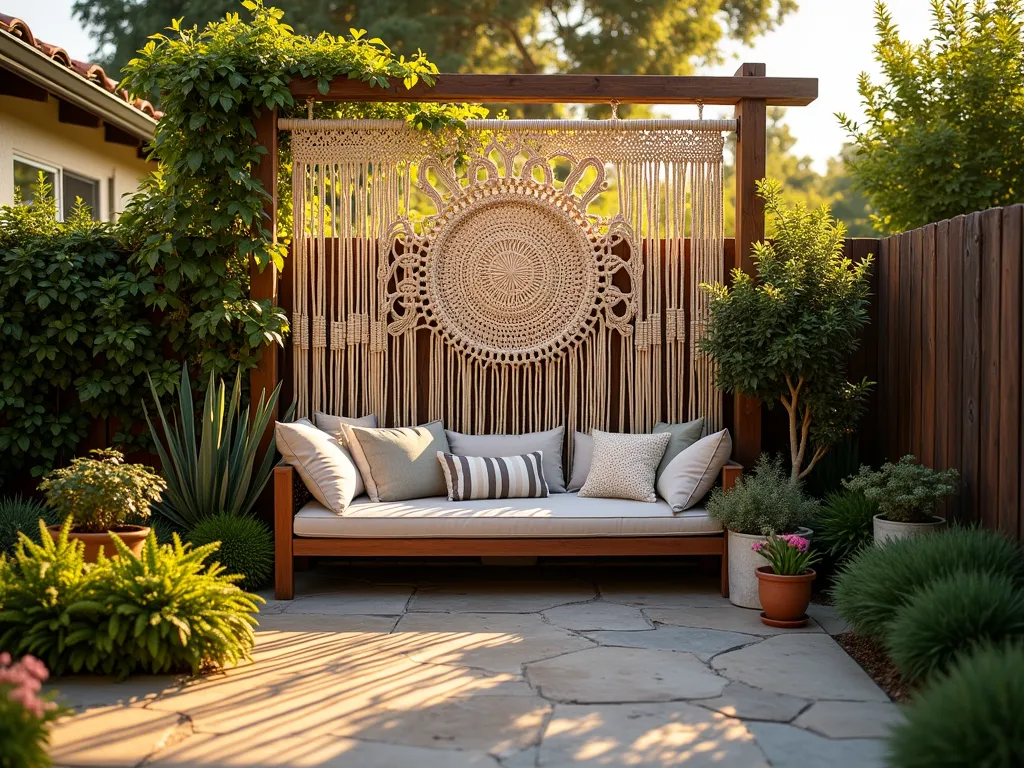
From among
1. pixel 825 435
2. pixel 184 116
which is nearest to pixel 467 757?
pixel 825 435

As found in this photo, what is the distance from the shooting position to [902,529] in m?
4.27

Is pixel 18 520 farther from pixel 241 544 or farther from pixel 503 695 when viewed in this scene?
pixel 503 695

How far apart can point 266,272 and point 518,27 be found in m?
10.9

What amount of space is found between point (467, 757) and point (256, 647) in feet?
4.59

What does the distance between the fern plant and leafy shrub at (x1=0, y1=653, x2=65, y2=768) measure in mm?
797

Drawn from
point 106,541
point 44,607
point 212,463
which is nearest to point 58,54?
point 212,463

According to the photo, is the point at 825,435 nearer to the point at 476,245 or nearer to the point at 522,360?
the point at 522,360

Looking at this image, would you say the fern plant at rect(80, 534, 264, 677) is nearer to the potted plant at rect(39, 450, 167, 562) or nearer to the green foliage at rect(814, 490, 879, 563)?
the potted plant at rect(39, 450, 167, 562)

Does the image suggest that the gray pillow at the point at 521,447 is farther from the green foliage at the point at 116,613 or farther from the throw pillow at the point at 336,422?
the green foliage at the point at 116,613

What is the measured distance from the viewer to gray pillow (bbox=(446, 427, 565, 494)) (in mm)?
5473

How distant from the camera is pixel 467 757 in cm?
299

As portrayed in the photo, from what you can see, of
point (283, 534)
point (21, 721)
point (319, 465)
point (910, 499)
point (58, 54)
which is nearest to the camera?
point (21, 721)

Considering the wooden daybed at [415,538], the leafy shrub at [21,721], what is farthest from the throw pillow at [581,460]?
the leafy shrub at [21,721]

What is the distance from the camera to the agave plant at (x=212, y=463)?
16.7 feet
